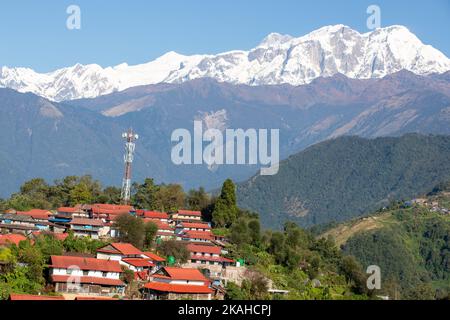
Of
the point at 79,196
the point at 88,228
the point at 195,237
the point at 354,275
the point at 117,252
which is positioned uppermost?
the point at 79,196

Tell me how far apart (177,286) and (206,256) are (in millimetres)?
9067

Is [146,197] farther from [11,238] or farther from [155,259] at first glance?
[11,238]

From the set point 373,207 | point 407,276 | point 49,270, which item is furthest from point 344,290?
point 373,207

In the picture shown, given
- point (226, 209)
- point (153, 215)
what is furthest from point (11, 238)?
point (226, 209)

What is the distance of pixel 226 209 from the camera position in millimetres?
55781

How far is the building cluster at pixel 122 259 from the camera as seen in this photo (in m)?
35.9

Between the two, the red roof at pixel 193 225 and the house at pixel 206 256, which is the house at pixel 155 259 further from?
the red roof at pixel 193 225

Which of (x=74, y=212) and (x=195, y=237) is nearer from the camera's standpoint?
(x=195, y=237)

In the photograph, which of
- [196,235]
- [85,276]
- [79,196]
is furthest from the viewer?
[79,196]

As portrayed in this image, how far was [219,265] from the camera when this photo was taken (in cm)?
4553

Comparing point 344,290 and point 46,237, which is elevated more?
point 46,237

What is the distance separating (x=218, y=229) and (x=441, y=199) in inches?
Result: 3502

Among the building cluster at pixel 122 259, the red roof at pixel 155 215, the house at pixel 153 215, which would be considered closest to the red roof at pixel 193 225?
the building cluster at pixel 122 259
